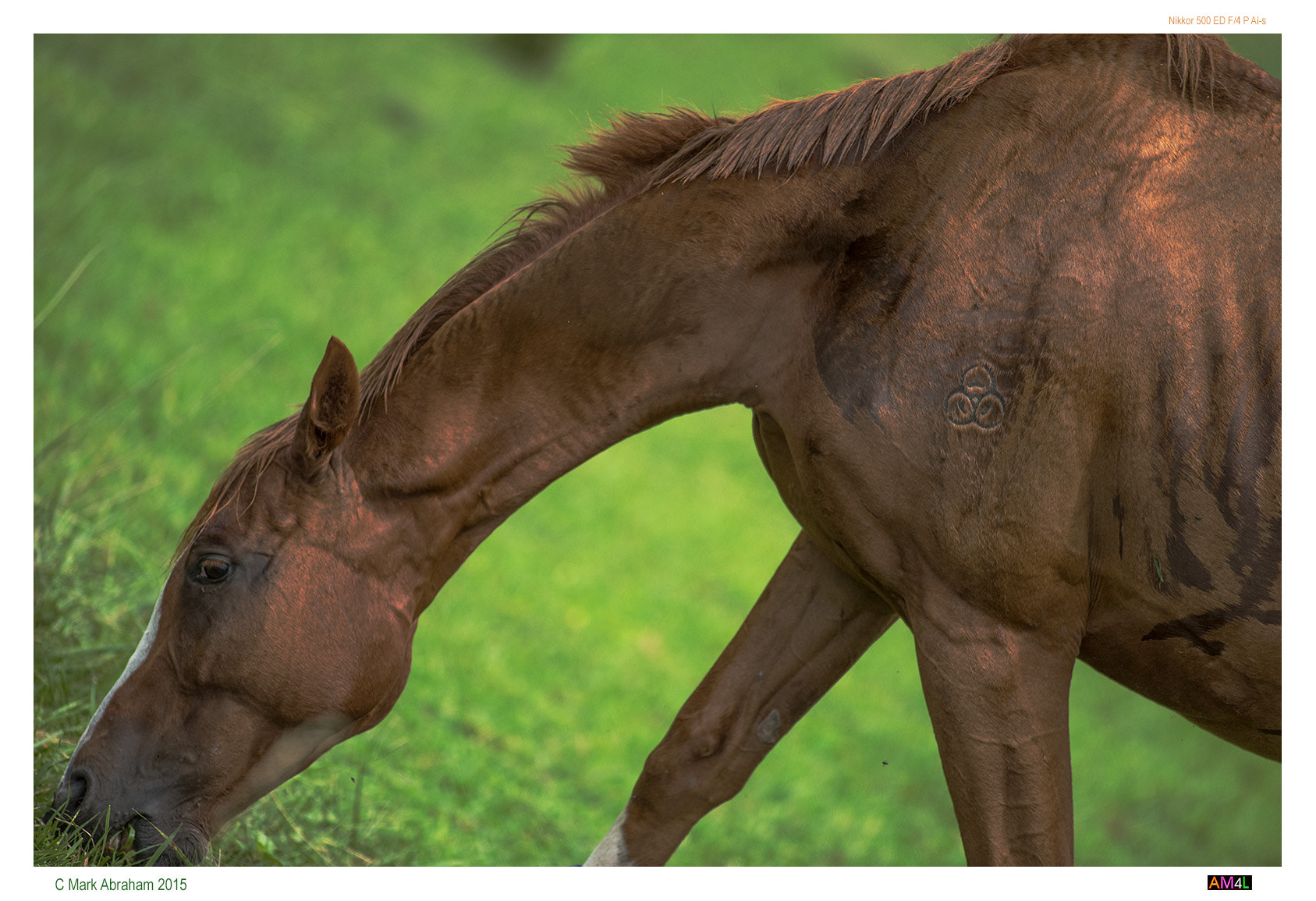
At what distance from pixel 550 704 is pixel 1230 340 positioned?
4.33 metres

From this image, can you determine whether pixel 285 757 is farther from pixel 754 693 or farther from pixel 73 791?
pixel 754 693

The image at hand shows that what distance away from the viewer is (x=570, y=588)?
22.5 ft

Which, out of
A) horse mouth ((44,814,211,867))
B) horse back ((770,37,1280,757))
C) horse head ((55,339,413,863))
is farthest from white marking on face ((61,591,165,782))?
horse back ((770,37,1280,757))

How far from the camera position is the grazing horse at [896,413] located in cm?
210

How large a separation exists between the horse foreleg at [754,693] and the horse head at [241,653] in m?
0.77

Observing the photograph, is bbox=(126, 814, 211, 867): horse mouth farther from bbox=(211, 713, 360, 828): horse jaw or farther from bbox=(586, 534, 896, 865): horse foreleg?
bbox=(586, 534, 896, 865): horse foreleg

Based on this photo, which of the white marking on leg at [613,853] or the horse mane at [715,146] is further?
the white marking on leg at [613,853]

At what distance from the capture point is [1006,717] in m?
2.13

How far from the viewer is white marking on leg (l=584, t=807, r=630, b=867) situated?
268 cm

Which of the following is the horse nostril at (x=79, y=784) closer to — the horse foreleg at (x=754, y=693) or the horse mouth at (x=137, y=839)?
the horse mouth at (x=137, y=839)

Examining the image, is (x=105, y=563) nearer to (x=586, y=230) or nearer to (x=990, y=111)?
(x=586, y=230)

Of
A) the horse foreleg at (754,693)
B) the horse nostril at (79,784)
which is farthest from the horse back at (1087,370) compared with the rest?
the horse nostril at (79,784)
